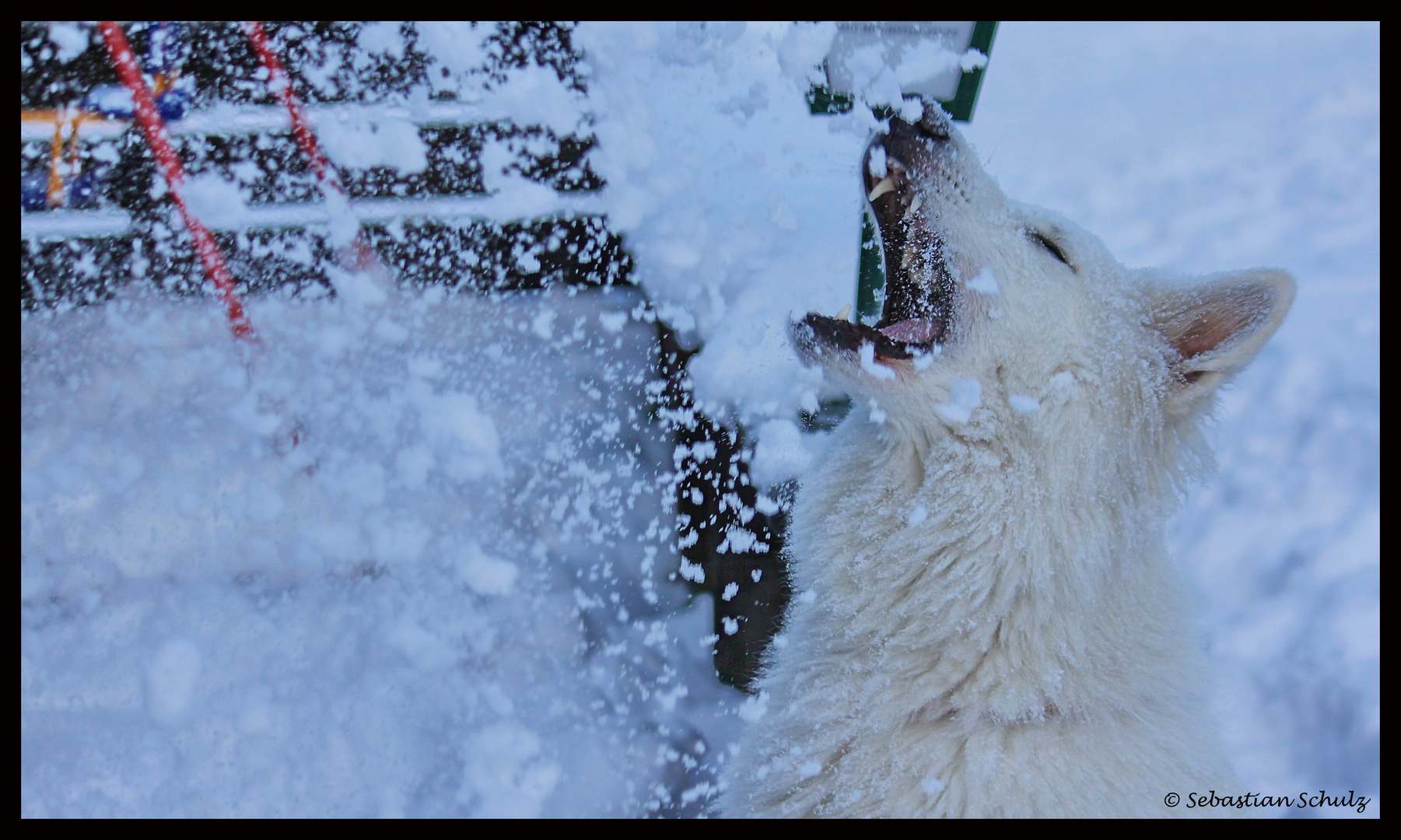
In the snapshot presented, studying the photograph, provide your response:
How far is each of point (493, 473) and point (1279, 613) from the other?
3.61m

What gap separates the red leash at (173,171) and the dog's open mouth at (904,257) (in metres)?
2.75

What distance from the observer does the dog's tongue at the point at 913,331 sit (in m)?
1.96

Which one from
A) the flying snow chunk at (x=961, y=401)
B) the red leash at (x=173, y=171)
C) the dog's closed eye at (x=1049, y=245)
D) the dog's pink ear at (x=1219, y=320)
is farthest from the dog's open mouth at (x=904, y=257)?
the red leash at (x=173, y=171)

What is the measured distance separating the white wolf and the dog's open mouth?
0.01 m

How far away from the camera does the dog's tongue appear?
1.96m

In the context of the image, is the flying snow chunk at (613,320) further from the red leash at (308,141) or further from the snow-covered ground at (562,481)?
the red leash at (308,141)

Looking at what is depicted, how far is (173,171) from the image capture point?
3176 millimetres

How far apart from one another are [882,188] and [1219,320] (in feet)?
3.19

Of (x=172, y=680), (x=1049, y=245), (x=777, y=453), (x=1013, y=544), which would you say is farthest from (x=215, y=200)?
(x=1013, y=544)

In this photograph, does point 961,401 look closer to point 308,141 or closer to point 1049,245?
point 1049,245

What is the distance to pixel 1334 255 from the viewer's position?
3.40 meters

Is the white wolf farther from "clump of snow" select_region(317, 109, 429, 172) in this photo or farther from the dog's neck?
"clump of snow" select_region(317, 109, 429, 172)

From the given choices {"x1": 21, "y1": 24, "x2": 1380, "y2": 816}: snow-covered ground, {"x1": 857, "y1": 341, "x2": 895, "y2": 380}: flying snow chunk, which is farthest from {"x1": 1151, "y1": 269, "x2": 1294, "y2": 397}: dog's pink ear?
{"x1": 21, "y1": 24, "x2": 1380, "y2": 816}: snow-covered ground

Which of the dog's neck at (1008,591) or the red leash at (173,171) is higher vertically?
the dog's neck at (1008,591)
